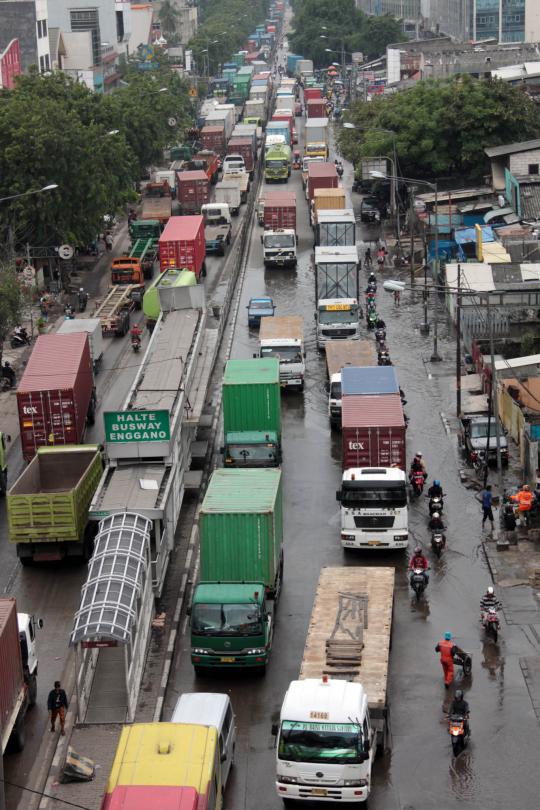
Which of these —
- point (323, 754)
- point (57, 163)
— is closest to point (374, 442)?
point (323, 754)

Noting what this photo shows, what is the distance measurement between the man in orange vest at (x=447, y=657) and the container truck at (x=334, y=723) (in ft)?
5.74

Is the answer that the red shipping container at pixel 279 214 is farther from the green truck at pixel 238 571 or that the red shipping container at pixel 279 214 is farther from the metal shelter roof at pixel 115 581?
the metal shelter roof at pixel 115 581

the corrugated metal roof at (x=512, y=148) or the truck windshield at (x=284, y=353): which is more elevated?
the corrugated metal roof at (x=512, y=148)

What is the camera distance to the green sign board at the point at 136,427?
35781 millimetres

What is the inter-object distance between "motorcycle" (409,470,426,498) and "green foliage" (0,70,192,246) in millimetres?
30982

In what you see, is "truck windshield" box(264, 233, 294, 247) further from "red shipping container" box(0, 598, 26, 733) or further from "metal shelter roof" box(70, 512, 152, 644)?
"red shipping container" box(0, 598, 26, 733)

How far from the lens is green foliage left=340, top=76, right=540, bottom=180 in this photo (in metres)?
89.0

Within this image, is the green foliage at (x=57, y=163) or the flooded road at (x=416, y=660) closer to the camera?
the flooded road at (x=416, y=660)

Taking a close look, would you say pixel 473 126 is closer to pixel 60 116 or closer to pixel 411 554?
pixel 60 116

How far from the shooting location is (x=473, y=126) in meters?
89.4

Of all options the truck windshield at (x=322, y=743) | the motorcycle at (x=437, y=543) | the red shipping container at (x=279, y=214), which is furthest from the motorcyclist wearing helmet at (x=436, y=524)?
the red shipping container at (x=279, y=214)

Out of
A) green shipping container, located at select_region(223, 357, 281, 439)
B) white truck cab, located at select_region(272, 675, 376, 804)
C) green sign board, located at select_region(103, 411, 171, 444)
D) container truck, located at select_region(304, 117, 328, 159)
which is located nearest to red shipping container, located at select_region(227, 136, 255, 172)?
container truck, located at select_region(304, 117, 328, 159)

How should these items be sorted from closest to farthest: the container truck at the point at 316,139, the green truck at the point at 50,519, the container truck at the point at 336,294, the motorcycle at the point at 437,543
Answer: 1. the green truck at the point at 50,519
2. the motorcycle at the point at 437,543
3. the container truck at the point at 336,294
4. the container truck at the point at 316,139

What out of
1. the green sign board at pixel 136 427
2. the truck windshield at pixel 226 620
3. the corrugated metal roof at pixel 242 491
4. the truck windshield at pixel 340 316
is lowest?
the truck windshield at pixel 340 316
